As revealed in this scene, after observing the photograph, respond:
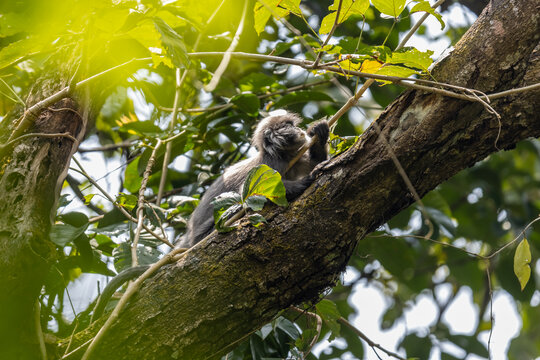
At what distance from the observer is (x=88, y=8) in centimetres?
210

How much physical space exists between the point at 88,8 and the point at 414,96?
1.54 metres

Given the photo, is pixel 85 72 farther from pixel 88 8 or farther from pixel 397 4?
pixel 397 4

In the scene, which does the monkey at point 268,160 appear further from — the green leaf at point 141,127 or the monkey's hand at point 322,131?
the green leaf at point 141,127

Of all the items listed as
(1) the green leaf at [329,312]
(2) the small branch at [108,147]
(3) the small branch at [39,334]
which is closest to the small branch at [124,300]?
(3) the small branch at [39,334]

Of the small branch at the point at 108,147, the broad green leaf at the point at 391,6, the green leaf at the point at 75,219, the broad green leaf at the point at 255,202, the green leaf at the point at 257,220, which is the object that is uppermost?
the small branch at the point at 108,147

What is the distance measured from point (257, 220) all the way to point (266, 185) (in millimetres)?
201

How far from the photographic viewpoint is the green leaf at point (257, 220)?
8.46 ft

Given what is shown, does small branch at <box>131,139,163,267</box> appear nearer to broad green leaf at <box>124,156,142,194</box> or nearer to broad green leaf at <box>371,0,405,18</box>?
broad green leaf at <box>124,156,142,194</box>

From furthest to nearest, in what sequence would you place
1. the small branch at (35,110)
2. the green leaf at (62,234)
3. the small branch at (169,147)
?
the small branch at (169,147) → the green leaf at (62,234) → the small branch at (35,110)

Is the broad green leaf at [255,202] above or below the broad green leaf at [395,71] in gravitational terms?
below

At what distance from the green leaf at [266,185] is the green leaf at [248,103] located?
69.1 inches

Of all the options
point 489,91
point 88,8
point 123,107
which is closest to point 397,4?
point 489,91

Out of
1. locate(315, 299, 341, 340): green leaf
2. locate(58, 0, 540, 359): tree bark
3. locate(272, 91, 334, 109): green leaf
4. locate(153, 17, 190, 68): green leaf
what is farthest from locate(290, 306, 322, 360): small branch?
locate(272, 91, 334, 109): green leaf

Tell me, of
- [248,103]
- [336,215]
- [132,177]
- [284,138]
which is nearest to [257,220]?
[336,215]
